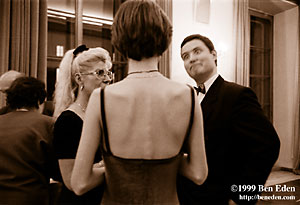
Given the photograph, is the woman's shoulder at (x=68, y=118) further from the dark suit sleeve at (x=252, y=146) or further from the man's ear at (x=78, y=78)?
the dark suit sleeve at (x=252, y=146)

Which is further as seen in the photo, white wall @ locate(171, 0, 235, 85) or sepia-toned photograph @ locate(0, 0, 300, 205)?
white wall @ locate(171, 0, 235, 85)

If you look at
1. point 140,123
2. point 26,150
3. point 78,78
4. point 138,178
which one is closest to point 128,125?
point 140,123

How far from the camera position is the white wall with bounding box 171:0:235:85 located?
4.50m

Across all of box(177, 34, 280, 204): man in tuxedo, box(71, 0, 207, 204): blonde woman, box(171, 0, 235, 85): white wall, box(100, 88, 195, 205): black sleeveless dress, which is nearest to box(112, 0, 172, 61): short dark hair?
box(71, 0, 207, 204): blonde woman

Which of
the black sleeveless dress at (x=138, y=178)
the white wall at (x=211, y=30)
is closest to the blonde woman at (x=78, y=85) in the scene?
the black sleeveless dress at (x=138, y=178)

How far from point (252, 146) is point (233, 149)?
0.45 feet

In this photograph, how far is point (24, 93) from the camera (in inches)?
65.6

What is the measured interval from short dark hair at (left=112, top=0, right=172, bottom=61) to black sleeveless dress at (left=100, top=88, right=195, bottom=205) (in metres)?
0.24

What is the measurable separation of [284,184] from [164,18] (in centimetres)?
507

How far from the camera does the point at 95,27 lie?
4277mm

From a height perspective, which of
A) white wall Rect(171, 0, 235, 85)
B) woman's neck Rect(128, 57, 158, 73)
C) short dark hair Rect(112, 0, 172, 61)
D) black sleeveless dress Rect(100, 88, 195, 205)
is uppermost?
white wall Rect(171, 0, 235, 85)

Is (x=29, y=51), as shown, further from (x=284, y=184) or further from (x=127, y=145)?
(x=284, y=184)

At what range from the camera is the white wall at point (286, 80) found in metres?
6.06

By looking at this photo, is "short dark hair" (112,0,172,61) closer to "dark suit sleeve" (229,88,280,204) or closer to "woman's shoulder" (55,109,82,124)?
"woman's shoulder" (55,109,82,124)
